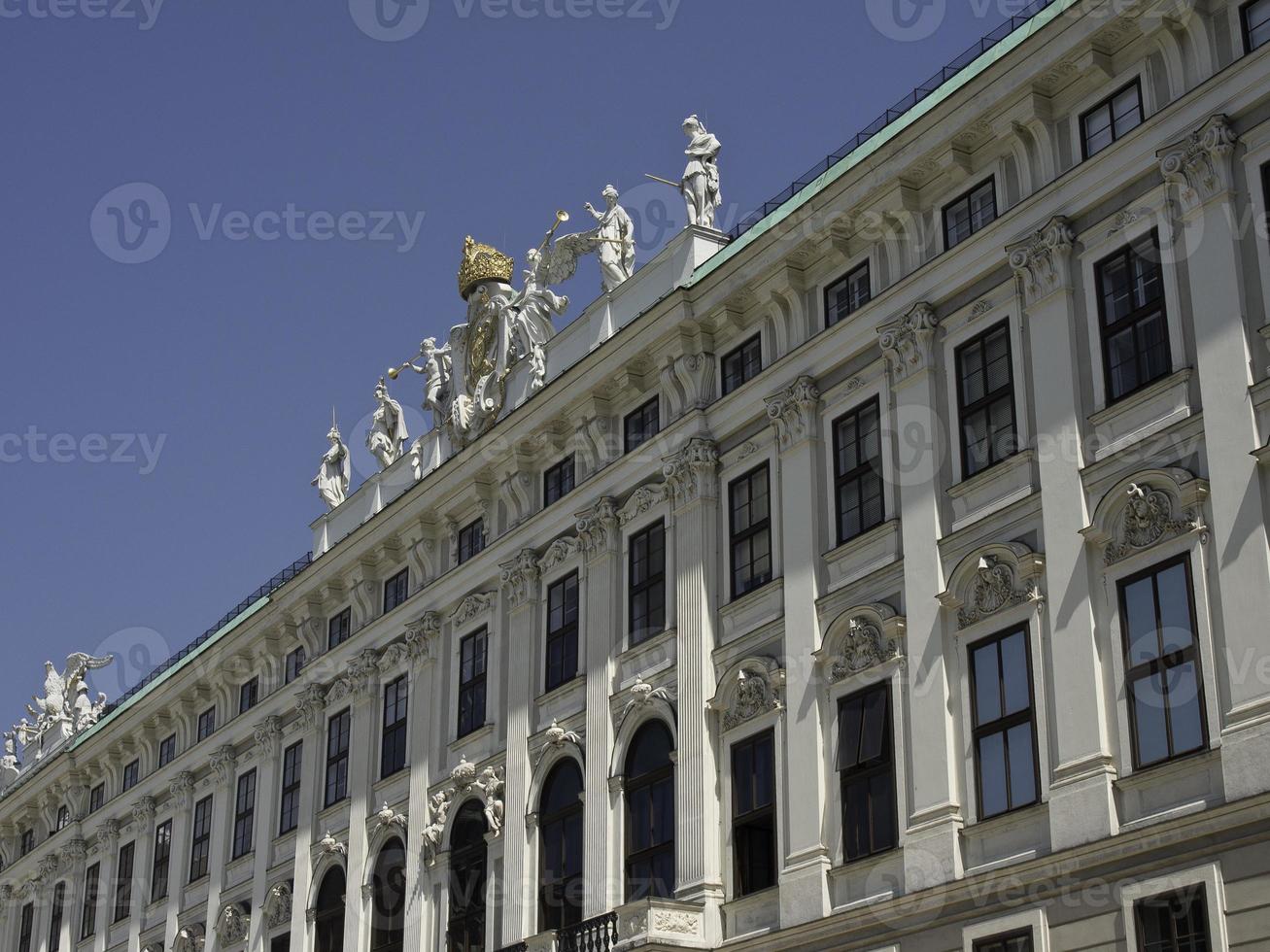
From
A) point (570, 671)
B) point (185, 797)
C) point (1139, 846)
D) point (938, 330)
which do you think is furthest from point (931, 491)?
point (185, 797)

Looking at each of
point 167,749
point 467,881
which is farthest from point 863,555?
point 167,749

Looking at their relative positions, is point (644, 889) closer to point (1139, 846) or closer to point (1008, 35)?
point (1139, 846)

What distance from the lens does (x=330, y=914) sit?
139 ft

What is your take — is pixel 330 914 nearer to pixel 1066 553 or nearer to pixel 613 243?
pixel 613 243

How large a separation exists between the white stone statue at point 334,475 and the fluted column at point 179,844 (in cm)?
863

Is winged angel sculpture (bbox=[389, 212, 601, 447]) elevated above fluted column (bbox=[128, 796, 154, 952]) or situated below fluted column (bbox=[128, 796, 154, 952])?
above

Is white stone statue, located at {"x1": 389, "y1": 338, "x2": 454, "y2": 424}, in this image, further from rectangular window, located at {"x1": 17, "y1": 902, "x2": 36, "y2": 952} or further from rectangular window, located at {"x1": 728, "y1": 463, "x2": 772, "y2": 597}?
rectangular window, located at {"x1": 17, "y1": 902, "x2": 36, "y2": 952}

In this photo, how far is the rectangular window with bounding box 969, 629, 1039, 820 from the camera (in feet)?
87.0

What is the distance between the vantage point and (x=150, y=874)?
52000mm

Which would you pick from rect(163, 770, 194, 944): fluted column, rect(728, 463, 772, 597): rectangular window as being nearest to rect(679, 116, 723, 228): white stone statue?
rect(728, 463, 772, 597): rectangular window

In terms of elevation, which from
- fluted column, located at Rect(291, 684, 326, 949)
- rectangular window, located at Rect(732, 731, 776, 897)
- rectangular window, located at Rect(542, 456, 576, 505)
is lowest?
rectangular window, located at Rect(732, 731, 776, 897)

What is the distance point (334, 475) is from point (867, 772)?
22611 mm

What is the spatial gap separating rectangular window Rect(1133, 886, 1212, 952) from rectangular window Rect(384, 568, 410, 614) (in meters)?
22.2

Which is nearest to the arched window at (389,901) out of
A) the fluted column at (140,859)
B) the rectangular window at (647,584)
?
the rectangular window at (647,584)
